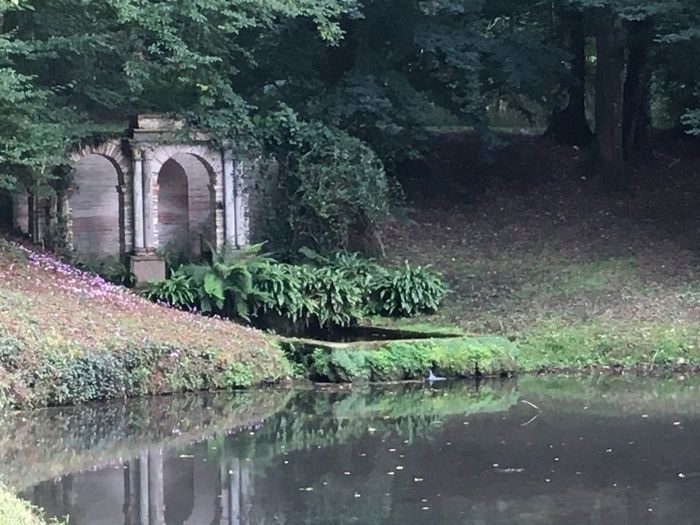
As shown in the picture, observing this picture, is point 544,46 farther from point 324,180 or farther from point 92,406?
point 92,406

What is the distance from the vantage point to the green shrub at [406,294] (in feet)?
59.4

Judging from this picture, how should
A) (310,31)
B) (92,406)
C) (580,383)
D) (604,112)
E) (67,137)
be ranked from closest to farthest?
(92,406), (580,383), (67,137), (310,31), (604,112)

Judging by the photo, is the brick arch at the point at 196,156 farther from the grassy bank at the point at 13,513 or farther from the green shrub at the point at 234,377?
the grassy bank at the point at 13,513

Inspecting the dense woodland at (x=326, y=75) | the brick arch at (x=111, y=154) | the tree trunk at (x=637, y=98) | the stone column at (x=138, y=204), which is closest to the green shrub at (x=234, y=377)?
the dense woodland at (x=326, y=75)

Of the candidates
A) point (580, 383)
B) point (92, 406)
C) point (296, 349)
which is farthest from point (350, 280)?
point (92, 406)

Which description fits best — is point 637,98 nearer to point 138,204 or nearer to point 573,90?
point 573,90

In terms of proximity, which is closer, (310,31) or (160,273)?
(160,273)

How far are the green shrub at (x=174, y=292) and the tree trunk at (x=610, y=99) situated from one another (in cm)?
990

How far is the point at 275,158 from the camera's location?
66.6 ft

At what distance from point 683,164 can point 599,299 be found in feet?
25.9

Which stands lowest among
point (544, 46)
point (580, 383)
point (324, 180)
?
point (580, 383)

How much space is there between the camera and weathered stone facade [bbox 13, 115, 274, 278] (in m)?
19.0

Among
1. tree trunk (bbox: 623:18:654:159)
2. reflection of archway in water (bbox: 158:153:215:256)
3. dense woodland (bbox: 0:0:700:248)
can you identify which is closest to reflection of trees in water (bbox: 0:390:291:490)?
dense woodland (bbox: 0:0:700:248)

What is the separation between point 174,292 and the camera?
56.9ft
